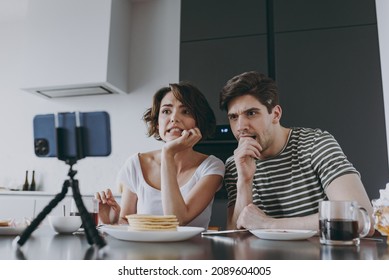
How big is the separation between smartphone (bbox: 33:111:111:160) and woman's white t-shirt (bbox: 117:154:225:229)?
0.69 meters

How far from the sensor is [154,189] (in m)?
1.41

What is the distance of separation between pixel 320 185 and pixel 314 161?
3.7 inches

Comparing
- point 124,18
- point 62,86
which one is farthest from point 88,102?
point 124,18

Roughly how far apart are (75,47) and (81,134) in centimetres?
215

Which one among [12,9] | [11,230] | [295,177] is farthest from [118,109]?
[11,230]

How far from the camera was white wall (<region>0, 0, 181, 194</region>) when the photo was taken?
2.86 m

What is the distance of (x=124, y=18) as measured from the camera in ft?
9.41

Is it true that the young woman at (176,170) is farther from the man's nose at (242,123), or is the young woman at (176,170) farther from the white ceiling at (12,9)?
the white ceiling at (12,9)

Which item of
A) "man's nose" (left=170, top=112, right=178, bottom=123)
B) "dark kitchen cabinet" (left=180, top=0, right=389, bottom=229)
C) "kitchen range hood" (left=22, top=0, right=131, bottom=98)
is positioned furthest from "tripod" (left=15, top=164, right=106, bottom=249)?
"kitchen range hood" (left=22, top=0, right=131, bottom=98)


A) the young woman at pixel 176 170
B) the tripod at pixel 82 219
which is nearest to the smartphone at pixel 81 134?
the tripod at pixel 82 219

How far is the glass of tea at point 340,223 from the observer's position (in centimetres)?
73

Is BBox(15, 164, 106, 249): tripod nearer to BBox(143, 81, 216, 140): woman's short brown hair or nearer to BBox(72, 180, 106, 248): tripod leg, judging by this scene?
BBox(72, 180, 106, 248): tripod leg

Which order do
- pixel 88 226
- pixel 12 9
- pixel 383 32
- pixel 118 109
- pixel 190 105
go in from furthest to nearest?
1. pixel 12 9
2. pixel 118 109
3. pixel 383 32
4. pixel 190 105
5. pixel 88 226

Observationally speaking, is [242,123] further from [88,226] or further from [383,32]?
[383,32]
